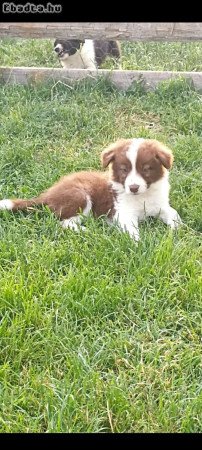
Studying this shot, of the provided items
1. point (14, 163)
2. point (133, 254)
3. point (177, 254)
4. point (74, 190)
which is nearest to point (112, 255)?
point (133, 254)

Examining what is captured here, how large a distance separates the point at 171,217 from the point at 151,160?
0.44 meters

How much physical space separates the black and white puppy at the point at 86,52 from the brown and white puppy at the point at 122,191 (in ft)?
12.5

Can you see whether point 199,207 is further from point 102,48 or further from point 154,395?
point 102,48

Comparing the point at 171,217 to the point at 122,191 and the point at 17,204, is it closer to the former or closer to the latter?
the point at 122,191

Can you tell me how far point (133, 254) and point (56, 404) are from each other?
138 cm

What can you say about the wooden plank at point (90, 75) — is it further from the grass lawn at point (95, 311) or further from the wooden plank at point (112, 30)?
the grass lawn at point (95, 311)

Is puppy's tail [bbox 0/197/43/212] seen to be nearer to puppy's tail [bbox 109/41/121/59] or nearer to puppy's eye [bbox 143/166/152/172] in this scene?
puppy's eye [bbox 143/166/152/172]

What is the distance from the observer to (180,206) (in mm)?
4945

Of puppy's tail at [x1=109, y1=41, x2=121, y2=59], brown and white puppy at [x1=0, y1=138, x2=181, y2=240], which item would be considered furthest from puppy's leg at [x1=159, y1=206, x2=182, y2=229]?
puppy's tail at [x1=109, y1=41, x2=121, y2=59]

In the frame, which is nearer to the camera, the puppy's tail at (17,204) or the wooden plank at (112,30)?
the puppy's tail at (17,204)

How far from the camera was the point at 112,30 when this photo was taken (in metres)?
6.48

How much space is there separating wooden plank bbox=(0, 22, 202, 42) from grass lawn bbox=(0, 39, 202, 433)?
45.3 inches

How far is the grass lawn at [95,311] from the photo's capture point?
9.89 feet
